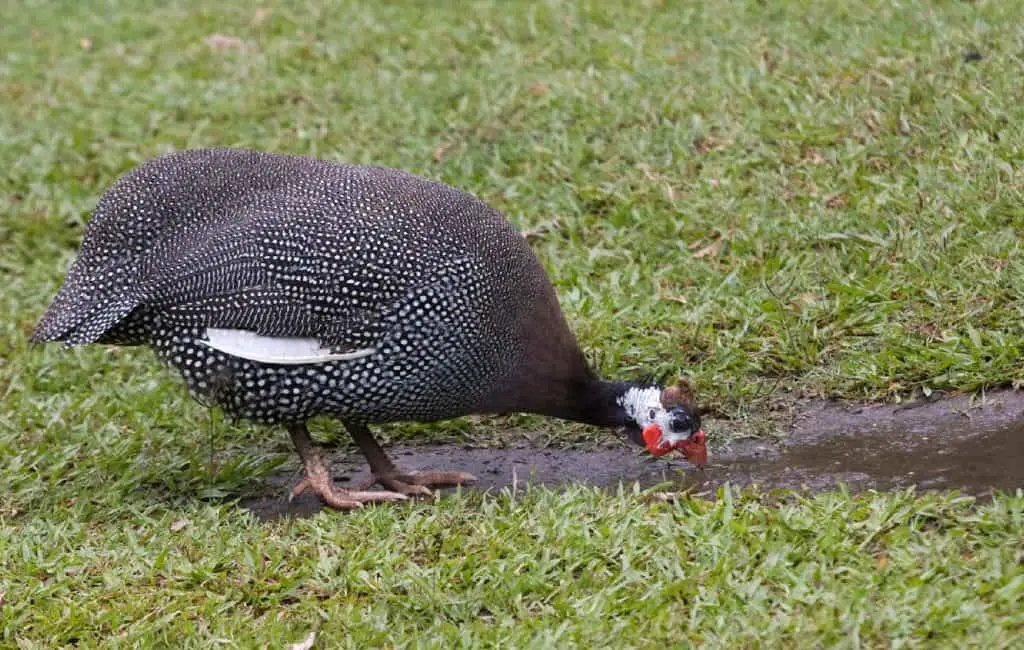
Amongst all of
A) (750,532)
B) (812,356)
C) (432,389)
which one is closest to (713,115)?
(812,356)

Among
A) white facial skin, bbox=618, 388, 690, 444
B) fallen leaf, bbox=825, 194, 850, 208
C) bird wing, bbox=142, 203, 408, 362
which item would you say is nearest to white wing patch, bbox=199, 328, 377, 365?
bird wing, bbox=142, 203, 408, 362

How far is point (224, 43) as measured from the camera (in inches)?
332

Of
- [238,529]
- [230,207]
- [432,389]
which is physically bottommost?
[238,529]

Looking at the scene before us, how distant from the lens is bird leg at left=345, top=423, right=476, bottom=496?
189 inches

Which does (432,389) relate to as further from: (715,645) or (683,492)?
(715,645)

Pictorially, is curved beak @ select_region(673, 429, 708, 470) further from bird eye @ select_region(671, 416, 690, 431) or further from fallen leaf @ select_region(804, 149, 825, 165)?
fallen leaf @ select_region(804, 149, 825, 165)

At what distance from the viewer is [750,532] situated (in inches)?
153

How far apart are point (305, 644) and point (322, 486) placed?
109 cm

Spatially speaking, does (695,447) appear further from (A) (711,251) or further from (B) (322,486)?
(A) (711,251)

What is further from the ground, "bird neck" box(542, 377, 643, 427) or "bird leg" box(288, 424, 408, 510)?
"bird neck" box(542, 377, 643, 427)

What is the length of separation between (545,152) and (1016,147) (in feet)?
6.86

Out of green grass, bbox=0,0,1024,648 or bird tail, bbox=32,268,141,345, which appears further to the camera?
bird tail, bbox=32,268,141,345

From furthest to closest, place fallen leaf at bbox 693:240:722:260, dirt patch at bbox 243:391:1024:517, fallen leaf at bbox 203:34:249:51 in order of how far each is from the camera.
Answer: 1. fallen leaf at bbox 203:34:249:51
2. fallen leaf at bbox 693:240:722:260
3. dirt patch at bbox 243:391:1024:517

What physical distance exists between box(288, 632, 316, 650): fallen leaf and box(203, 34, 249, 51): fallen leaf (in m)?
5.31
